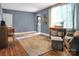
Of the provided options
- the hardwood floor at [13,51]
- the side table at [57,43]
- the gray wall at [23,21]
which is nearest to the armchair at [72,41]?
the side table at [57,43]

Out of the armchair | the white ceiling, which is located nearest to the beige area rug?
the armchair

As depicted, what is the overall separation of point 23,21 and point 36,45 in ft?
2.20

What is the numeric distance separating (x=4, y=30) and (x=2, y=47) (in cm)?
43

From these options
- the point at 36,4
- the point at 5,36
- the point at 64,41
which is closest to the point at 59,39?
the point at 64,41

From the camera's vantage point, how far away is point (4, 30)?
101 inches

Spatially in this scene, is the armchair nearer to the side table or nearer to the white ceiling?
the side table

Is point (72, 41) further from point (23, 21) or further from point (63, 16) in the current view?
point (23, 21)

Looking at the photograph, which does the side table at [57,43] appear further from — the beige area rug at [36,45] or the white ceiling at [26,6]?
the white ceiling at [26,6]

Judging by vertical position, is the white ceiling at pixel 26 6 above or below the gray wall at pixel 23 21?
above

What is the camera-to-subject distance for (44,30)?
2.54m

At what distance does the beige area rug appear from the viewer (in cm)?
245

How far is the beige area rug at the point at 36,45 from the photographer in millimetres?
2451

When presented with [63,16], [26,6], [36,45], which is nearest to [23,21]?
[26,6]

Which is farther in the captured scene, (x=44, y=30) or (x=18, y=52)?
(x=44, y=30)
